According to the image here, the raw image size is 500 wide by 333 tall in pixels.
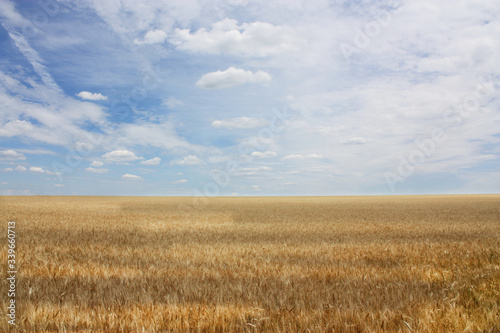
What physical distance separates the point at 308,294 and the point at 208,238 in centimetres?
815

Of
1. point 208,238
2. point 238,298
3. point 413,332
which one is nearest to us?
point 413,332

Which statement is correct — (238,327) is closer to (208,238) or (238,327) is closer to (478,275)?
(478,275)

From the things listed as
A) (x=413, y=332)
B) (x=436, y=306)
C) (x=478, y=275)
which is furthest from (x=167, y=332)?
(x=478, y=275)

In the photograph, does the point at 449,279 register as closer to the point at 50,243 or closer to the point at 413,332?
the point at 413,332

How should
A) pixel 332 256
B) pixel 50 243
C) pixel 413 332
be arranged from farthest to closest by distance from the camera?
pixel 50 243
pixel 332 256
pixel 413 332

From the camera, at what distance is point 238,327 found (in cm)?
386

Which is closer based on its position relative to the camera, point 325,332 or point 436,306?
point 325,332

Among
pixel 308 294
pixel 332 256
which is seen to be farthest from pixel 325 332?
pixel 332 256

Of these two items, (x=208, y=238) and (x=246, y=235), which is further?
(x=246, y=235)

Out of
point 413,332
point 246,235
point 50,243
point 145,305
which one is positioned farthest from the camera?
point 246,235

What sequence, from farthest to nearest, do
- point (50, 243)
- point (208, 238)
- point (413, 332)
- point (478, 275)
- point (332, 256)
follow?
1. point (208, 238)
2. point (50, 243)
3. point (332, 256)
4. point (478, 275)
5. point (413, 332)

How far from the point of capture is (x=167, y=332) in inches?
146

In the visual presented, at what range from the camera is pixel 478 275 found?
6242mm

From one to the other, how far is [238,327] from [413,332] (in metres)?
2.03
